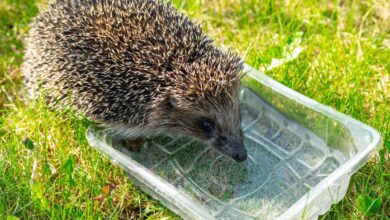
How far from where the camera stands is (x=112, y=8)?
3365 millimetres

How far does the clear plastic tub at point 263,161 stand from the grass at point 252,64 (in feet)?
0.47

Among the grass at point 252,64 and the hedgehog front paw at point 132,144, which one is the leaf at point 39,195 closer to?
the grass at point 252,64

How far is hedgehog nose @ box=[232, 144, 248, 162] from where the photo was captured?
318cm

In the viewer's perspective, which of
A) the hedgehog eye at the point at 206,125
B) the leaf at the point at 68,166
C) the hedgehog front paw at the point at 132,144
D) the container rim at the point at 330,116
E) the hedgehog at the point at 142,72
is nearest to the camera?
the container rim at the point at 330,116

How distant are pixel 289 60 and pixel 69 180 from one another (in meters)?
1.62

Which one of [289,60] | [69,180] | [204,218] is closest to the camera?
[204,218]

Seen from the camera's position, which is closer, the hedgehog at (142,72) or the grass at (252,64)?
the grass at (252,64)

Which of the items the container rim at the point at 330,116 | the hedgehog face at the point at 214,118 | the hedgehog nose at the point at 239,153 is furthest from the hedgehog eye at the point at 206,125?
the container rim at the point at 330,116

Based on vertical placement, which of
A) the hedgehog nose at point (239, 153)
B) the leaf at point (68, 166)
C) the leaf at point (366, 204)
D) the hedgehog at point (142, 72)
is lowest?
the leaf at point (366, 204)

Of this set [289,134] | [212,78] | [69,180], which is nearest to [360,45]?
[289,134]

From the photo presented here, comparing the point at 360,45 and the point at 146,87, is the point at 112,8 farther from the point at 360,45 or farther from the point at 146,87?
the point at 360,45

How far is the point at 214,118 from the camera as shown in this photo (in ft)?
10.7

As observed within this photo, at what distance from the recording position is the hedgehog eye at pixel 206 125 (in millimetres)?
3300

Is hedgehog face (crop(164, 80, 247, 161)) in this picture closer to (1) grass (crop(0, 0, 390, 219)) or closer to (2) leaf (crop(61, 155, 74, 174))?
(1) grass (crop(0, 0, 390, 219))
